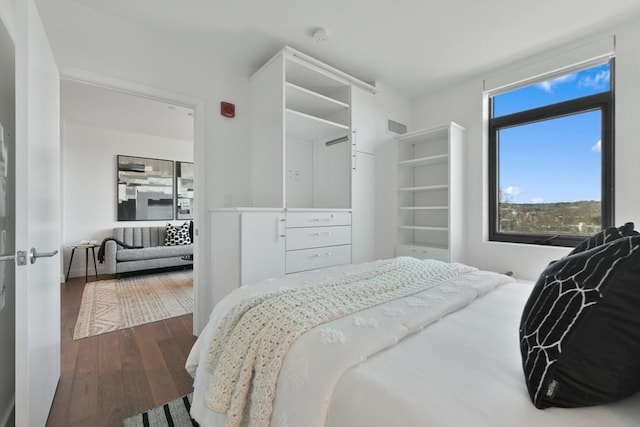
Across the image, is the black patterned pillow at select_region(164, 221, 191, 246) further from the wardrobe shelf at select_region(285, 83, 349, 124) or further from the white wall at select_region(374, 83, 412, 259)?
the white wall at select_region(374, 83, 412, 259)

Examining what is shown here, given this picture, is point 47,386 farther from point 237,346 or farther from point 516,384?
point 516,384

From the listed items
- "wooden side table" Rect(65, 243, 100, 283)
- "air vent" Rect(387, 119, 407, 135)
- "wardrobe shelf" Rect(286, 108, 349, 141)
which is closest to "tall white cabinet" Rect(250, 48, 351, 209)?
"wardrobe shelf" Rect(286, 108, 349, 141)

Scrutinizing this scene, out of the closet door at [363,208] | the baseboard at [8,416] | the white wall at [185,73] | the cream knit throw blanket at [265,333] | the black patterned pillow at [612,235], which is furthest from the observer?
the closet door at [363,208]

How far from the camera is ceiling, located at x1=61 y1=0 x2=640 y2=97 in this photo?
2.02m

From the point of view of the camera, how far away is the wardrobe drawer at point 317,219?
7.86 feet

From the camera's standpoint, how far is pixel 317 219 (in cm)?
258

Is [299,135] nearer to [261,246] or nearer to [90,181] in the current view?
[261,246]

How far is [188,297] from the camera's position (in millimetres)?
3436

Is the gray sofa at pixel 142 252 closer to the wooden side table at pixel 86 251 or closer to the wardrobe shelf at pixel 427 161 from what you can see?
the wooden side table at pixel 86 251

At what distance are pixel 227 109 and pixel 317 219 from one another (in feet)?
4.29

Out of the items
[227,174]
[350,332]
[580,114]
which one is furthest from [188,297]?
[580,114]

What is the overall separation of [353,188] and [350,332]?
2214 millimetres

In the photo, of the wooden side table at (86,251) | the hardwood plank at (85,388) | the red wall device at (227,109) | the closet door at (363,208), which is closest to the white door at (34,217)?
the hardwood plank at (85,388)

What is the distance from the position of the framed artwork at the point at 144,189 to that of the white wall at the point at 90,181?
99 millimetres
